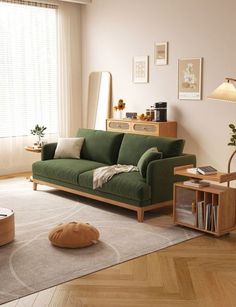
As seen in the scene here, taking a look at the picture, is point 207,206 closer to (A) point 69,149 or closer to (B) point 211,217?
(B) point 211,217

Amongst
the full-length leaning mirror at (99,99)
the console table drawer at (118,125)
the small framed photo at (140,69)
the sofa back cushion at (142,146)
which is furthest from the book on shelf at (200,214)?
the full-length leaning mirror at (99,99)

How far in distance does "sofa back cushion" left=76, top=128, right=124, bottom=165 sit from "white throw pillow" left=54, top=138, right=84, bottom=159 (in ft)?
0.28

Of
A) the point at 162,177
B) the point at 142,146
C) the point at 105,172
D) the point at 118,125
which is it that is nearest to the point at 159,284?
the point at 162,177

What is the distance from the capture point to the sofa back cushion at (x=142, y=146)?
519 centimetres

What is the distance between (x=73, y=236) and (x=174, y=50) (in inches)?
144

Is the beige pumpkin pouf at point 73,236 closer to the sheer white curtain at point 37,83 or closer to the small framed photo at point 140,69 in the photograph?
the small framed photo at point 140,69

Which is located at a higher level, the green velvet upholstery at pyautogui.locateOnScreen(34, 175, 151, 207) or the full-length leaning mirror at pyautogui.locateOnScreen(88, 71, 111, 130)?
the full-length leaning mirror at pyautogui.locateOnScreen(88, 71, 111, 130)

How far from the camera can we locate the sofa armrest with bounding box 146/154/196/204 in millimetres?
4734

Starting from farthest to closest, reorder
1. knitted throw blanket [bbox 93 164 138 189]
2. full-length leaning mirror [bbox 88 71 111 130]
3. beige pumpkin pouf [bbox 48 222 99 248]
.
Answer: full-length leaning mirror [bbox 88 71 111 130] → knitted throw blanket [bbox 93 164 138 189] → beige pumpkin pouf [bbox 48 222 99 248]

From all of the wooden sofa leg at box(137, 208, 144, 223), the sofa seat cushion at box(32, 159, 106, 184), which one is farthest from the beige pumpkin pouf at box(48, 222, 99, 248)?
the sofa seat cushion at box(32, 159, 106, 184)

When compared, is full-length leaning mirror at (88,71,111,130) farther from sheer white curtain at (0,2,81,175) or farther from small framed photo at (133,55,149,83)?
small framed photo at (133,55,149,83)

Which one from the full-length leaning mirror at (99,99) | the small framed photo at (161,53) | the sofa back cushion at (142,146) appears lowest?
the sofa back cushion at (142,146)

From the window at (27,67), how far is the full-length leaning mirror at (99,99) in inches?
25.0

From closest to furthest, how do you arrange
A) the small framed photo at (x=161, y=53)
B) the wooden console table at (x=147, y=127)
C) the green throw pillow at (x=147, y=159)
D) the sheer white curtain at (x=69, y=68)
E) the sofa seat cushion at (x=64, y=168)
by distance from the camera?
1. the green throw pillow at (x=147, y=159)
2. the sofa seat cushion at (x=64, y=168)
3. the wooden console table at (x=147, y=127)
4. the small framed photo at (x=161, y=53)
5. the sheer white curtain at (x=69, y=68)
